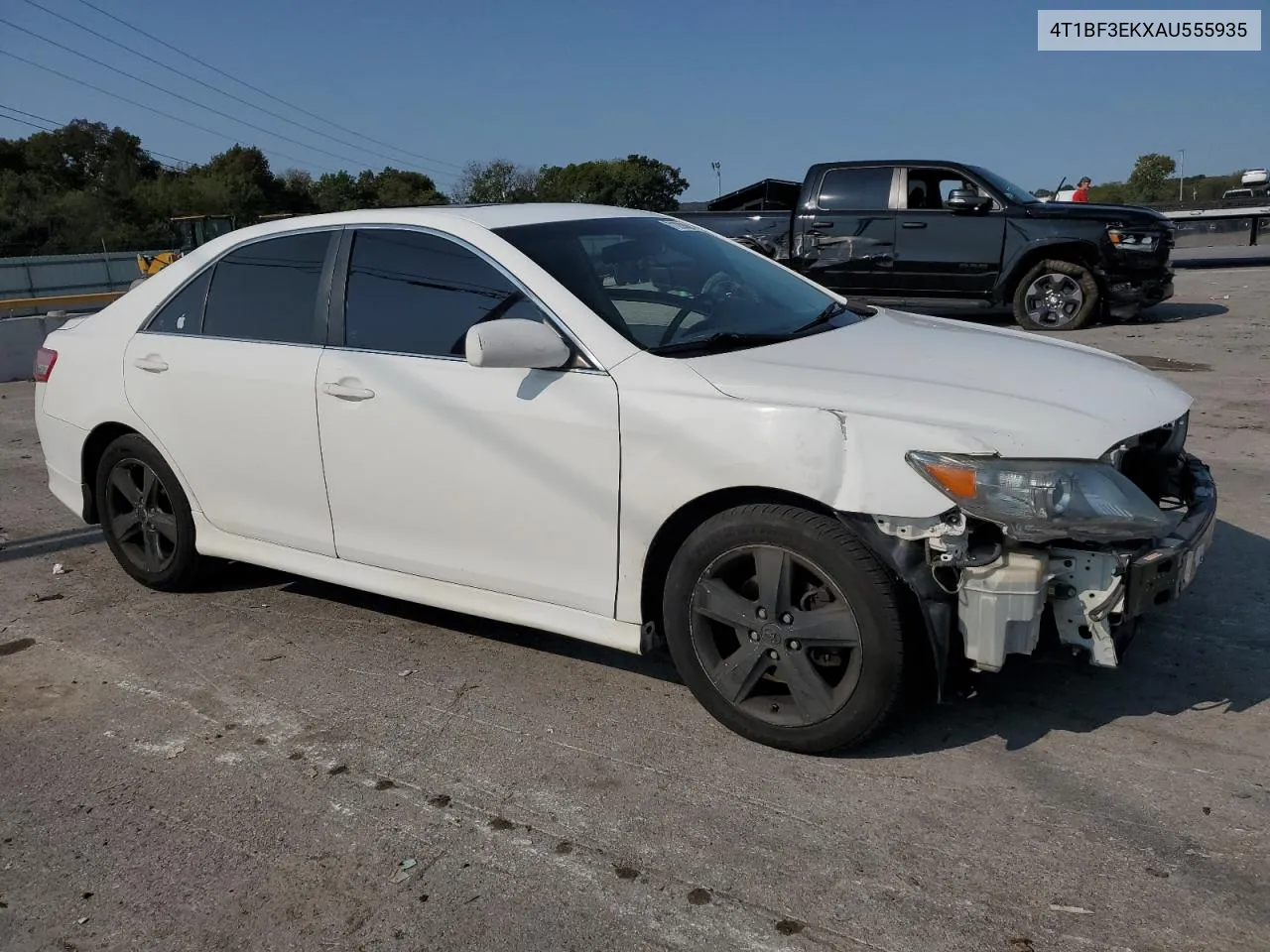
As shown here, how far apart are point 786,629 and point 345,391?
6.17 feet

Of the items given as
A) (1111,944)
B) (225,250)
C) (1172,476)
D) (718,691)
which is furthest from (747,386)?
(225,250)

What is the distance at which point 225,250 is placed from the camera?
15.6ft

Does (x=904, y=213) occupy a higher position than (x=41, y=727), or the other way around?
(x=904, y=213)

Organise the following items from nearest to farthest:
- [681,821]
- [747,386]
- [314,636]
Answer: [681,821]
[747,386]
[314,636]

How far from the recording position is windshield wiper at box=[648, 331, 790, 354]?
358 cm

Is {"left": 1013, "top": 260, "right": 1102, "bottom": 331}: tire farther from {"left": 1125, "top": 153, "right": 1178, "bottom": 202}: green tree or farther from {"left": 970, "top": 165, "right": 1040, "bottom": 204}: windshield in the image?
{"left": 1125, "top": 153, "right": 1178, "bottom": 202}: green tree

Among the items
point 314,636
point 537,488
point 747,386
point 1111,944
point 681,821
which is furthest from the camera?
point 314,636

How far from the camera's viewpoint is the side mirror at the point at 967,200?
38.7ft

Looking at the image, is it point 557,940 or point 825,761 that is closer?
point 557,940

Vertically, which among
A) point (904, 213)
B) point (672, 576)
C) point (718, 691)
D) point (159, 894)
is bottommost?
point (159, 894)

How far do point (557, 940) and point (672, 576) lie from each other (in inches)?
46.4

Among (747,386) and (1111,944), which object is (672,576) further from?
(1111,944)

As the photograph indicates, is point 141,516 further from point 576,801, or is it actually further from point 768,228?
point 768,228

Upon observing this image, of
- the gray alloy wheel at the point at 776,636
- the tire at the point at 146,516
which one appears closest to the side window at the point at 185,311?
the tire at the point at 146,516
